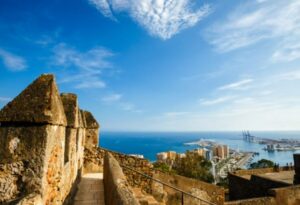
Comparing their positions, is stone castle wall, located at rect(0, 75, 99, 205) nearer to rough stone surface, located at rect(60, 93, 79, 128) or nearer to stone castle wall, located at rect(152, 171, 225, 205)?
rough stone surface, located at rect(60, 93, 79, 128)

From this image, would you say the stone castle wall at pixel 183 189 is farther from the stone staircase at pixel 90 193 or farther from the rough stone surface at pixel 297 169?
the rough stone surface at pixel 297 169

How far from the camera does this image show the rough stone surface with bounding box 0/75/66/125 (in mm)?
2713

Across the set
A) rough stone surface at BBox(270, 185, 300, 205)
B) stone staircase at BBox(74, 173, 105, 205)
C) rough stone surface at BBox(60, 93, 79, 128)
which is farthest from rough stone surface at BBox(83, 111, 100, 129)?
rough stone surface at BBox(270, 185, 300, 205)

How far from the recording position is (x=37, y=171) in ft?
8.62

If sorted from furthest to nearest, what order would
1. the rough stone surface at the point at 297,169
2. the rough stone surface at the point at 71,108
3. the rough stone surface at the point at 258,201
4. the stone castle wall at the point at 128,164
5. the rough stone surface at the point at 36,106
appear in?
1. the rough stone surface at the point at 297,169
2. the stone castle wall at the point at 128,164
3. the rough stone surface at the point at 258,201
4. the rough stone surface at the point at 71,108
5. the rough stone surface at the point at 36,106

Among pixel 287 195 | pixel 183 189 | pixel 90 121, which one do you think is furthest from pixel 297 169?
pixel 90 121

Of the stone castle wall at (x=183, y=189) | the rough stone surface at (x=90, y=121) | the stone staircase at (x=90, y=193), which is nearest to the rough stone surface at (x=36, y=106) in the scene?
the stone staircase at (x=90, y=193)

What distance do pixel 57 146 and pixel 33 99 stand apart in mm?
775

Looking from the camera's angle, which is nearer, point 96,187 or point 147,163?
point 96,187

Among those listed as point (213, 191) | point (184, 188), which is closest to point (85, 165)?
point (184, 188)

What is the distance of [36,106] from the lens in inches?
111

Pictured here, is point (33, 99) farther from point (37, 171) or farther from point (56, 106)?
point (37, 171)

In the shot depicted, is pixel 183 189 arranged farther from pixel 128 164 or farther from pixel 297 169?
pixel 297 169

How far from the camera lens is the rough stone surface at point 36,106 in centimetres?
271
